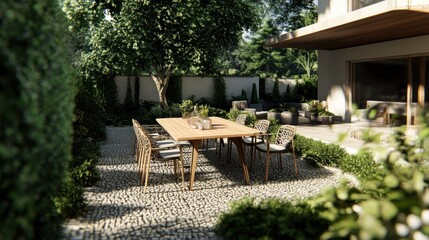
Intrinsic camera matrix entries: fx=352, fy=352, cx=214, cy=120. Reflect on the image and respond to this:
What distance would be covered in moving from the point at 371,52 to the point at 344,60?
60.0 inches

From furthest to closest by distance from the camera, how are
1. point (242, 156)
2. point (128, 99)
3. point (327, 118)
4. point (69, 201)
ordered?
point (128, 99) < point (327, 118) < point (242, 156) < point (69, 201)

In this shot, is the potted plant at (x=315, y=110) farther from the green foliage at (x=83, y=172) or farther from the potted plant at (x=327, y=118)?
the green foliage at (x=83, y=172)

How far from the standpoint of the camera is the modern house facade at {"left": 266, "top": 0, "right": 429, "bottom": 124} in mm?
8227

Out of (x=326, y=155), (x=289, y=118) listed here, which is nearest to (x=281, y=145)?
(x=326, y=155)

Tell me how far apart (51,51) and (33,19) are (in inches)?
9.8

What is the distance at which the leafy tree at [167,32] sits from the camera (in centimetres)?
1266

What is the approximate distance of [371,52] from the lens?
12070 millimetres

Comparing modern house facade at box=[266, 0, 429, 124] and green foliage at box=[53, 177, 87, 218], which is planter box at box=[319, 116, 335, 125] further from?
green foliage at box=[53, 177, 87, 218]

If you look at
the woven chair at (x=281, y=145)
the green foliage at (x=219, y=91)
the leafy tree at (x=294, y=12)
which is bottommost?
the woven chair at (x=281, y=145)

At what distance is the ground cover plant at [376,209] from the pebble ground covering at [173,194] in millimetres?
522

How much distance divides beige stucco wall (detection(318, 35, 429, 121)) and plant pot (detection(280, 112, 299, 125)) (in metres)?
2.27

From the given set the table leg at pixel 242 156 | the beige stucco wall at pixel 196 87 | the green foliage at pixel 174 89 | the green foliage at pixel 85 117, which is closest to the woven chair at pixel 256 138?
the table leg at pixel 242 156

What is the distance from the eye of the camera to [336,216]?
8.78 ft

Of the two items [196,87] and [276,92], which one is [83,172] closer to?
[196,87]
